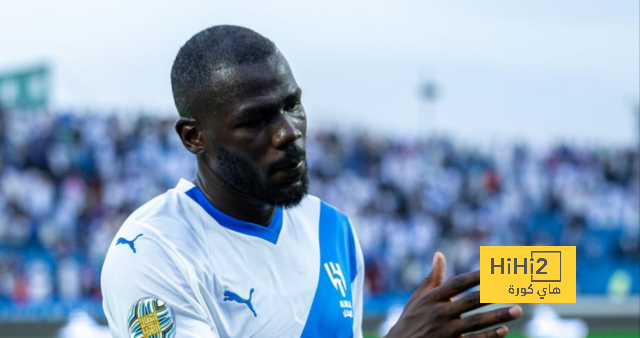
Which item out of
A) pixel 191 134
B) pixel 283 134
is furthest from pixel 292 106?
pixel 191 134

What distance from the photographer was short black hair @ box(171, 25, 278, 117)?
272 cm

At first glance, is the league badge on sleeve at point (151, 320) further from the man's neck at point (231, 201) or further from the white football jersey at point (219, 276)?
the man's neck at point (231, 201)

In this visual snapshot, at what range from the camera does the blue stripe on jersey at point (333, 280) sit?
110 inches

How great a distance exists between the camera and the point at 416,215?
18.7 m

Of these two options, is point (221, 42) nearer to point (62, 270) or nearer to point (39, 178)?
point (62, 270)

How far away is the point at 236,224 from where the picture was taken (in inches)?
112

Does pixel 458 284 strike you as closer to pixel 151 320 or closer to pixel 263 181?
pixel 263 181

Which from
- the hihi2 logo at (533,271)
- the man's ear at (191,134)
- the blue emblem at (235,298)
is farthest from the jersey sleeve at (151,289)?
the hihi2 logo at (533,271)

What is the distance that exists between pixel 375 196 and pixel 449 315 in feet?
55.0

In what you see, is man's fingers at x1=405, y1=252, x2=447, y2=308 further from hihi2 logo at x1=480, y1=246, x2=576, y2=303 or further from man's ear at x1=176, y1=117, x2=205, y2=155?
man's ear at x1=176, y1=117, x2=205, y2=155

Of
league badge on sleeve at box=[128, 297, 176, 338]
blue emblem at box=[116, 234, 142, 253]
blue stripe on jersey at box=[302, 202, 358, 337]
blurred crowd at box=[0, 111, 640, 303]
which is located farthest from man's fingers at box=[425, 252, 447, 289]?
blurred crowd at box=[0, 111, 640, 303]

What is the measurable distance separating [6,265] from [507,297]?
46.7ft

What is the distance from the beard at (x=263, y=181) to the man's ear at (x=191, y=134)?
77mm

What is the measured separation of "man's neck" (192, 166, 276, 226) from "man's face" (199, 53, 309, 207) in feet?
0.17
